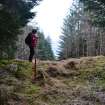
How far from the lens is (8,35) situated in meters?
14.1

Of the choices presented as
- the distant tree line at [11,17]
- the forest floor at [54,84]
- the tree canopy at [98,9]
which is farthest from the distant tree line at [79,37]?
the distant tree line at [11,17]

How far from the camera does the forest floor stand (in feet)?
46.0

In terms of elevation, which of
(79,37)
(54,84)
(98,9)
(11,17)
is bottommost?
(54,84)

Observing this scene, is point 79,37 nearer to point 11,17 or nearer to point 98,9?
point 98,9

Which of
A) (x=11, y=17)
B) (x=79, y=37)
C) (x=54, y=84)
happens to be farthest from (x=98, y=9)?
(x=79, y=37)

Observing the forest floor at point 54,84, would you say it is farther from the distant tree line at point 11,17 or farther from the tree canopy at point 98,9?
the tree canopy at point 98,9

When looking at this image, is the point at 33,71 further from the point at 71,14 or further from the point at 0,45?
the point at 71,14

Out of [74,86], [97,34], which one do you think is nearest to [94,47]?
[97,34]

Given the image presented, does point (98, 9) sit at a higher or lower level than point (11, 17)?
higher

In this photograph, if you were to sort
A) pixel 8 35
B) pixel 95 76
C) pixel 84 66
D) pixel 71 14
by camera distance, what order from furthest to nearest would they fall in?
1. pixel 71 14
2. pixel 84 66
3. pixel 95 76
4. pixel 8 35

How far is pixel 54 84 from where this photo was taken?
52.7 feet

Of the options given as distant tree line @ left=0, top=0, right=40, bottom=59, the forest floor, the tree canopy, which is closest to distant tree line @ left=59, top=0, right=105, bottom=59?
the forest floor

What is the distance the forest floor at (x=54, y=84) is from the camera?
14.0 metres

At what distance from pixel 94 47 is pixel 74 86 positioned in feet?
134
